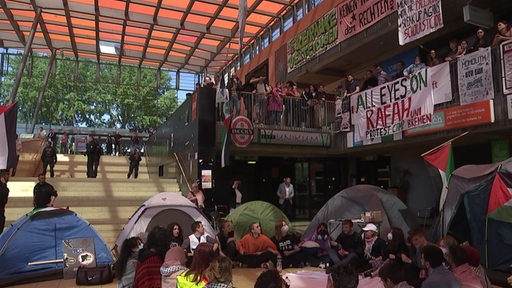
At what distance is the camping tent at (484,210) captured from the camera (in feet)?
25.1

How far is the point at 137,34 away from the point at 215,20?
501cm

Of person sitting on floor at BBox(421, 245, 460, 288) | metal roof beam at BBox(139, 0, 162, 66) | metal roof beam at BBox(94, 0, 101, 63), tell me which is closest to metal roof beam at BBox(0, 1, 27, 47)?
metal roof beam at BBox(94, 0, 101, 63)

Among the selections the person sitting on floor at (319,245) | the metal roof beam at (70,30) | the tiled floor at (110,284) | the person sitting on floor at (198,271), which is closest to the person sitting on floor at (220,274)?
the person sitting on floor at (198,271)

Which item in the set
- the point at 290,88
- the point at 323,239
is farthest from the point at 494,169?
the point at 290,88

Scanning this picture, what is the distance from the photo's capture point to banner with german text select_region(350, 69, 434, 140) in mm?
11180

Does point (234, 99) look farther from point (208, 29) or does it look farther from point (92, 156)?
point (208, 29)

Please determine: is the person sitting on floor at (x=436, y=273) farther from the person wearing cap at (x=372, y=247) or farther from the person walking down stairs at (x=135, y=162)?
the person walking down stairs at (x=135, y=162)

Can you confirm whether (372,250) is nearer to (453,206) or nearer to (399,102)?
(453,206)

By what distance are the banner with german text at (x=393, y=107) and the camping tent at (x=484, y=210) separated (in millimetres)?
2853

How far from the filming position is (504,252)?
7691 mm

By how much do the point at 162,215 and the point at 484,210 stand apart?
6.82 metres

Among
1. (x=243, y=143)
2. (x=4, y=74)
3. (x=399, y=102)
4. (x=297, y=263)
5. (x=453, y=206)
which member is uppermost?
(x=4, y=74)

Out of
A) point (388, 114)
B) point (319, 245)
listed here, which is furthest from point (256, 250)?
point (388, 114)

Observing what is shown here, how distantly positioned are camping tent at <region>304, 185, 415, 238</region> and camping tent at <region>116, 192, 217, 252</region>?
315 centimetres
